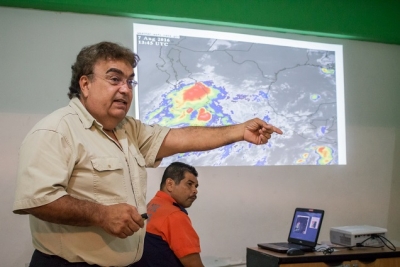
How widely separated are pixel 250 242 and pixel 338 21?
1.86 meters

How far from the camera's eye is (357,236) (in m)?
2.90

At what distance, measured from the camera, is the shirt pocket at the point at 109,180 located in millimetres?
1410

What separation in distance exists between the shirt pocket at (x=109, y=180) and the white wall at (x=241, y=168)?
150 centimetres

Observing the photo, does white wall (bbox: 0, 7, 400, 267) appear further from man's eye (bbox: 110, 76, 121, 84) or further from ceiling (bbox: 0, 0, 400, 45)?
man's eye (bbox: 110, 76, 121, 84)

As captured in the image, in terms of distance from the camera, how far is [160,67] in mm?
3049

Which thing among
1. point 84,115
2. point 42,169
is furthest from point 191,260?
point 42,169

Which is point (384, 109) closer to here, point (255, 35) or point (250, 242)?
point (255, 35)

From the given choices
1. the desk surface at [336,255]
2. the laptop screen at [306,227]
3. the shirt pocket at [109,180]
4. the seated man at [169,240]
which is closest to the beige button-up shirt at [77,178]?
the shirt pocket at [109,180]

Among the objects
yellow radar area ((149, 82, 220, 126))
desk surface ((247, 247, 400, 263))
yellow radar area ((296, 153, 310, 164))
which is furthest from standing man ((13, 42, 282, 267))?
yellow radar area ((296, 153, 310, 164))

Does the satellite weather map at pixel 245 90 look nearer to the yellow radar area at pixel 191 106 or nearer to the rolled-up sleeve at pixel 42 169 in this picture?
the yellow radar area at pixel 191 106

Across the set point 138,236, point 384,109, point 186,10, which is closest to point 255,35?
point 186,10

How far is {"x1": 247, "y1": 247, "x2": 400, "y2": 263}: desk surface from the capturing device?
257cm

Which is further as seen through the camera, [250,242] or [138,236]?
[250,242]

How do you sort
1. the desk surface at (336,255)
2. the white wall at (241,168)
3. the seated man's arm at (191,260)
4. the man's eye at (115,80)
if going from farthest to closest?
the white wall at (241,168)
the desk surface at (336,255)
the seated man's arm at (191,260)
the man's eye at (115,80)
